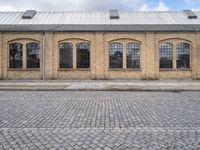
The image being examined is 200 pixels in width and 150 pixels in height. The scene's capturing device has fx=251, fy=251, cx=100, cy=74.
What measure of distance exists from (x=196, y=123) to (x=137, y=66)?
19.8 m

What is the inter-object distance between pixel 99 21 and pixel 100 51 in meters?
4.57

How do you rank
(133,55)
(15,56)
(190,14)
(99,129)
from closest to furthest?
(99,129)
(133,55)
(15,56)
(190,14)

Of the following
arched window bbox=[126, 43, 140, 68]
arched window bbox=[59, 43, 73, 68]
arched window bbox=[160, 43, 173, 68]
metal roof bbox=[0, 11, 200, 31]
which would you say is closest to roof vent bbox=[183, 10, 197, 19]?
metal roof bbox=[0, 11, 200, 31]

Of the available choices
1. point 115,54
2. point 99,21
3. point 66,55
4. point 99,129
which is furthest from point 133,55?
point 99,129

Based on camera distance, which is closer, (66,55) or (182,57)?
(182,57)

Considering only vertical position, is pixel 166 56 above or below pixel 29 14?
below

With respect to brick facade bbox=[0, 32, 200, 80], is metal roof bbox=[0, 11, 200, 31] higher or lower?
higher

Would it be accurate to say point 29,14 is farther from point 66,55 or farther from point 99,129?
point 99,129

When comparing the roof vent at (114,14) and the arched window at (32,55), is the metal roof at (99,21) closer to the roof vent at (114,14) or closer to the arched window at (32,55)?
the roof vent at (114,14)

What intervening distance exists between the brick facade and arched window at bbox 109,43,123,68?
1.27 ft

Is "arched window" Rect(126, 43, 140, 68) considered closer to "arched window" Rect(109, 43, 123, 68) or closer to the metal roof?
"arched window" Rect(109, 43, 123, 68)

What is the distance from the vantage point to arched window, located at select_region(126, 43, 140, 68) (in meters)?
26.8

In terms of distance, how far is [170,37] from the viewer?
26.5 metres

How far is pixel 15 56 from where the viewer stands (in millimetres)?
27312
